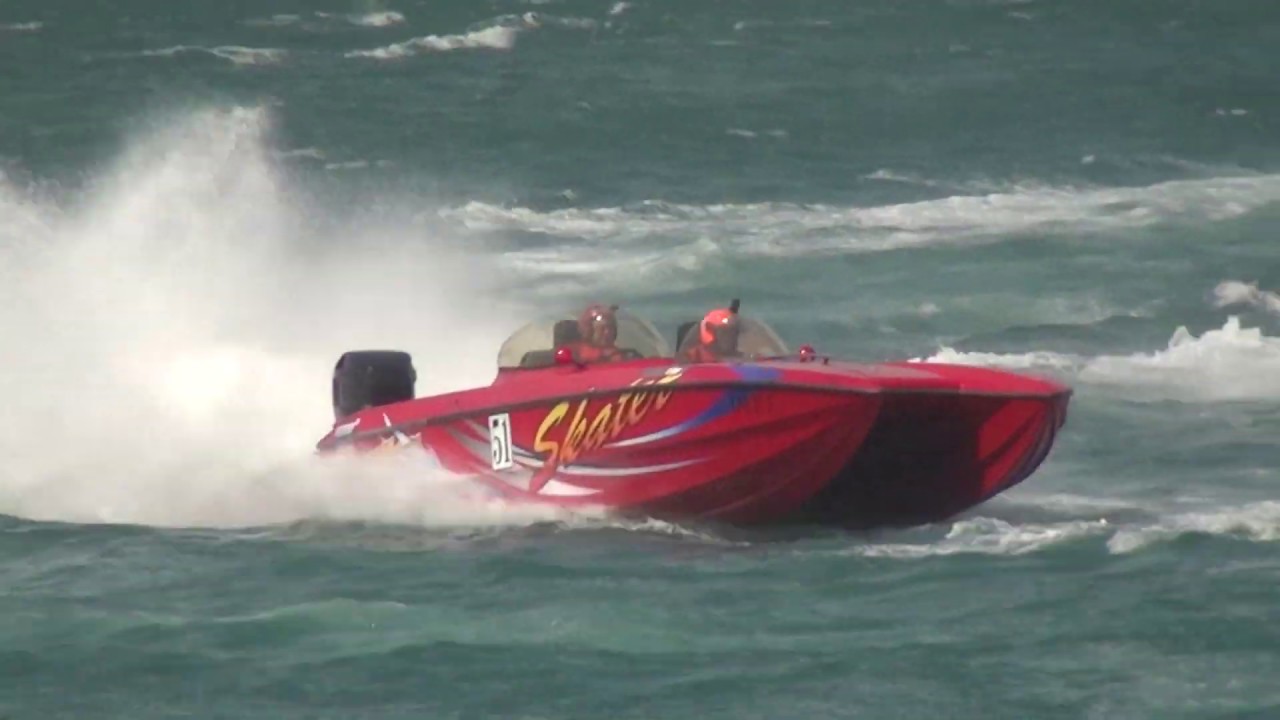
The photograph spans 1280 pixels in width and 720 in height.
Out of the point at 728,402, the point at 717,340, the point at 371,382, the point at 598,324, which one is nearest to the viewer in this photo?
the point at 728,402

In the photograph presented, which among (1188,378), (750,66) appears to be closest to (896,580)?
(1188,378)

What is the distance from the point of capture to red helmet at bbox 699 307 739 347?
15.9 metres

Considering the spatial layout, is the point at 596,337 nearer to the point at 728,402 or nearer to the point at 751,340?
the point at 751,340

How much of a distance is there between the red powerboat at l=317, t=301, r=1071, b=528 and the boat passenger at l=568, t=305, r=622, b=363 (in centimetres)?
7

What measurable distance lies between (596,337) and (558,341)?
24 cm

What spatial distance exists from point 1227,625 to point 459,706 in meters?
3.66

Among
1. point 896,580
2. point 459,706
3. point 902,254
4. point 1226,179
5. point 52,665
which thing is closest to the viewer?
point 459,706

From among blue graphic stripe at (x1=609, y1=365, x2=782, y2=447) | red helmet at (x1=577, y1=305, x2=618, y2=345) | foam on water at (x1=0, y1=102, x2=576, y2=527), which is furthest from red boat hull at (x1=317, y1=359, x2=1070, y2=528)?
foam on water at (x1=0, y1=102, x2=576, y2=527)

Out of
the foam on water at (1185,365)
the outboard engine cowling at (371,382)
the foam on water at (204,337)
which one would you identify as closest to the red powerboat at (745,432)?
the foam on water at (204,337)

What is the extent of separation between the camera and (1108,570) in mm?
14070

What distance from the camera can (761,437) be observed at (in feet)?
49.4

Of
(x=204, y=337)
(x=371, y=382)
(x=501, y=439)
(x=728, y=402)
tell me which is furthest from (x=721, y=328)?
(x=204, y=337)

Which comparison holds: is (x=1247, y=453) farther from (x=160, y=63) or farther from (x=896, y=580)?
(x=160, y=63)

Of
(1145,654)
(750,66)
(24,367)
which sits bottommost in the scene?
(1145,654)
